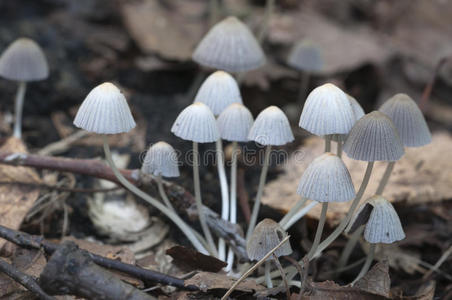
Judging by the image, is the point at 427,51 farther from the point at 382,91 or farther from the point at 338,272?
the point at 338,272

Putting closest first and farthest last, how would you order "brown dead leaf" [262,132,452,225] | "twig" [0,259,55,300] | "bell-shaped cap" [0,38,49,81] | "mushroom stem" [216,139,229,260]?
"twig" [0,259,55,300], "mushroom stem" [216,139,229,260], "brown dead leaf" [262,132,452,225], "bell-shaped cap" [0,38,49,81]

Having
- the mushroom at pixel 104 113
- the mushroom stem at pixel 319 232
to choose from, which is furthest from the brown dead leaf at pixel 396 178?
the mushroom at pixel 104 113

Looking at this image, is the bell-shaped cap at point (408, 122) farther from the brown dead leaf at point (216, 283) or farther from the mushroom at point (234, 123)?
the brown dead leaf at point (216, 283)

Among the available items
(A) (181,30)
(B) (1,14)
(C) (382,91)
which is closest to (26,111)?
(B) (1,14)

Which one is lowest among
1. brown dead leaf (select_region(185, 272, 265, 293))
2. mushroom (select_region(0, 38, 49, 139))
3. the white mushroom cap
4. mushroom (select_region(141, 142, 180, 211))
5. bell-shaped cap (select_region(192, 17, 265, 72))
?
brown dead leaf (select_region(185, 272, 265, 293))

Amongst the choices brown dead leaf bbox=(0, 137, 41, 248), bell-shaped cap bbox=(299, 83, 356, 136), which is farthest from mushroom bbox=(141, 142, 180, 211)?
brown dead leaf bbox=(0, 137, 41, 248)

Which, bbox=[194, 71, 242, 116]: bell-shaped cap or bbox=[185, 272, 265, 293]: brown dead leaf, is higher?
bbox=[194, 71, 242, 116]: bell-shaped cap

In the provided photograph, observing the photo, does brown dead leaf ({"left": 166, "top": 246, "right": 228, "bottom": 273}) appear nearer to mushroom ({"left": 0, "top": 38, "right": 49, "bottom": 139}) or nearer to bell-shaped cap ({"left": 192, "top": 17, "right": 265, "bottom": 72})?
bell-shaped cap ({"left": 192, "top": 17, "right": 265, "bottom": 72})
